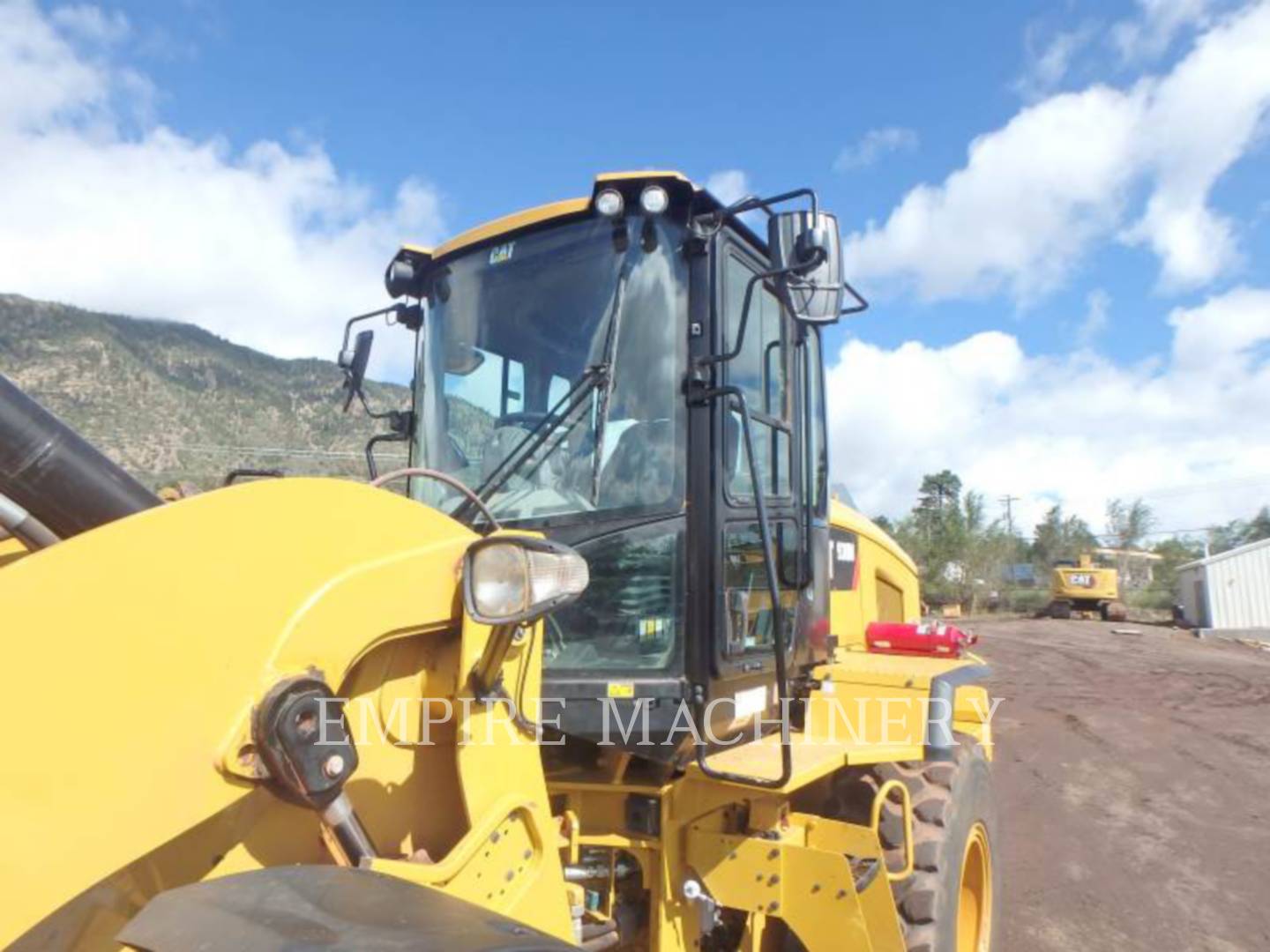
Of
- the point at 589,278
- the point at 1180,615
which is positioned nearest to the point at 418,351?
the point at 589,278

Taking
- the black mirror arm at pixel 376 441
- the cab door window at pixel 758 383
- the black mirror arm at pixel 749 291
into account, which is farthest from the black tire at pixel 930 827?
the black mirror arm at pixel 376 441

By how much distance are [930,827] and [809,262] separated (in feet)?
6.64

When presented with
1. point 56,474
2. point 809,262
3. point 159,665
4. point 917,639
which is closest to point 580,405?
point 809,262

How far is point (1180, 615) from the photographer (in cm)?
3219

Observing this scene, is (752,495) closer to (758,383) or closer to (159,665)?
(758,383)

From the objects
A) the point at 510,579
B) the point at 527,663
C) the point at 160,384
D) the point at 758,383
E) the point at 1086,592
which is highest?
the point at 160,384

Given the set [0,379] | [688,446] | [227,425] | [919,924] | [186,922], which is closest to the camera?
[186,922]

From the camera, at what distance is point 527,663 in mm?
2137

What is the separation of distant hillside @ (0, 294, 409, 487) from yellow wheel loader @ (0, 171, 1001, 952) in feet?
71.5

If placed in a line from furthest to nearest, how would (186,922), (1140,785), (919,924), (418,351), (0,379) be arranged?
(1140,785) < (418,351) < (919,924) < (0,379) < (186,922)

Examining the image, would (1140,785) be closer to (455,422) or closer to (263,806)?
(455,422)

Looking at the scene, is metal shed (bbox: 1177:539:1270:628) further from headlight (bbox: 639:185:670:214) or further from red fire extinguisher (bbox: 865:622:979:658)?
headlight (bbox: 639:185:670:214)

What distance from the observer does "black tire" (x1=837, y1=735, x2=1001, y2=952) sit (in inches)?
124

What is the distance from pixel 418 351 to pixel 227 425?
117 feet
